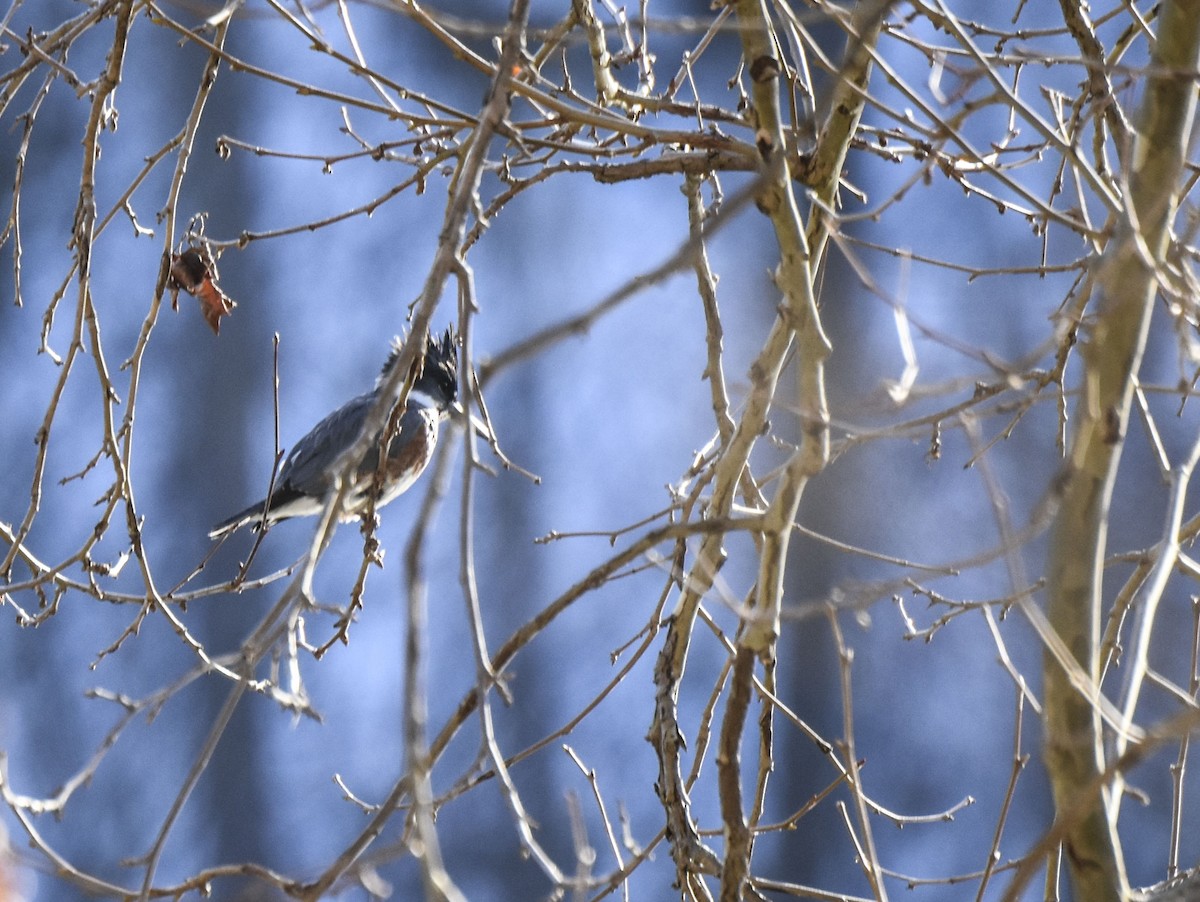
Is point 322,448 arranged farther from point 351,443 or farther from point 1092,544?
point 1092,544

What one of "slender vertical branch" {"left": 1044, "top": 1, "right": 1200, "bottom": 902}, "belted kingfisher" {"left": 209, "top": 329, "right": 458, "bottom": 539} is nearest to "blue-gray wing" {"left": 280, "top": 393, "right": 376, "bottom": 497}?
"belted kingfisher" {"left": 209, "top": 329, "right": 458, "bottom": 539}

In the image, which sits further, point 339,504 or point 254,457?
point 254,457

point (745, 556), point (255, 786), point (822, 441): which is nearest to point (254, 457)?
point (255, 786)

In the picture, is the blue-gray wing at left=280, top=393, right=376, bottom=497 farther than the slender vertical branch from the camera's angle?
Yes

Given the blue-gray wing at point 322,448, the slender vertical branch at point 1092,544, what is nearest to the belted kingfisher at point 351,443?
the blue-gray wing at point 322,448

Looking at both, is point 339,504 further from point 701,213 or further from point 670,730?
point 701,213

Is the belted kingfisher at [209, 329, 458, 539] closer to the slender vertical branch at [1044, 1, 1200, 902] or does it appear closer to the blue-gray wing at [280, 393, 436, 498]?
the blue-gray wing at [280, 393, 436, 498]

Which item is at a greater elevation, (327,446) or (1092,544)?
(327,446)

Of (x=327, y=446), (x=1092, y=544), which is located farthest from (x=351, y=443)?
(x=1092, y=544)

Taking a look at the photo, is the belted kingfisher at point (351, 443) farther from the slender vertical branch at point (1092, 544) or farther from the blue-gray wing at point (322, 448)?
the slender vertical branch at point (1092, 544)

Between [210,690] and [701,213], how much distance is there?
12.9 feet

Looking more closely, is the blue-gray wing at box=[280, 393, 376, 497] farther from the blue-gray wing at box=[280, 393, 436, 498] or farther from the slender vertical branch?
the slender vertical branch

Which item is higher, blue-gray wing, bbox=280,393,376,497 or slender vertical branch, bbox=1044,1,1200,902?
blue-gray wing, bbox=280,393,376,497

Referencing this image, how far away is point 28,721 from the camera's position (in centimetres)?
509
